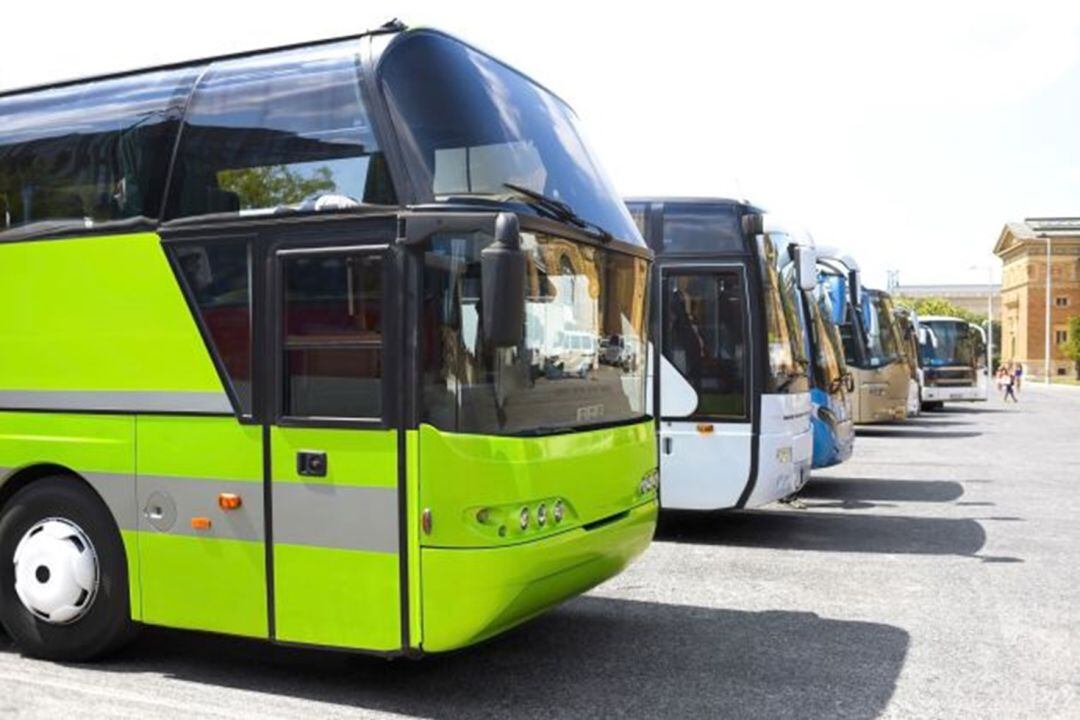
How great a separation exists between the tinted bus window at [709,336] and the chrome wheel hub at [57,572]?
565cm

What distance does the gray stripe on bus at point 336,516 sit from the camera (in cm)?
545

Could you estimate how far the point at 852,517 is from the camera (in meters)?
12.5

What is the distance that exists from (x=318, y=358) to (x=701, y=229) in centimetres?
564

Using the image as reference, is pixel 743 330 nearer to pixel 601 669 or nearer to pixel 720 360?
pixel 720 360

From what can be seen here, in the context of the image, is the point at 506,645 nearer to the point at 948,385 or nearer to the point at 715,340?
the point at 715,340

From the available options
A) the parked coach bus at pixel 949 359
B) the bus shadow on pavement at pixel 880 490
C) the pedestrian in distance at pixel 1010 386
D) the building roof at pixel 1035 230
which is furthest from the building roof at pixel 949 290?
the bus shadow on pavement at pixel 880 490

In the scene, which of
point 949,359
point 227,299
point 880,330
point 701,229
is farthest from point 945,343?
point 227,299

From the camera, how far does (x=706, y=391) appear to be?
33.9 ft

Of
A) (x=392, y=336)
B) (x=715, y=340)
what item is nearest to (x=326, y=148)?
(x=392, y=336)

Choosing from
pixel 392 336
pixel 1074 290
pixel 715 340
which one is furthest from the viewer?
pixel 1074 290

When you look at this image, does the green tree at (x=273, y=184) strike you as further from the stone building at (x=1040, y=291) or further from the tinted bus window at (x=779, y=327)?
the stone building at (x=1040, y=291)

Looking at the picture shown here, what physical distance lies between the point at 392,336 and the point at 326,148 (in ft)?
3.65

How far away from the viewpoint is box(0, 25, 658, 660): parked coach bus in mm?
5371

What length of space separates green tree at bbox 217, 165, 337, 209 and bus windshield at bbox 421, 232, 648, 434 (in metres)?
0.84
